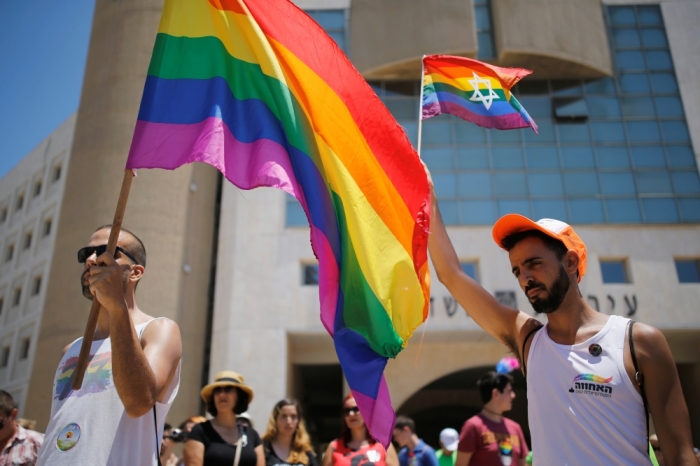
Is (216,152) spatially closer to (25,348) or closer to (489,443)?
(489,443)

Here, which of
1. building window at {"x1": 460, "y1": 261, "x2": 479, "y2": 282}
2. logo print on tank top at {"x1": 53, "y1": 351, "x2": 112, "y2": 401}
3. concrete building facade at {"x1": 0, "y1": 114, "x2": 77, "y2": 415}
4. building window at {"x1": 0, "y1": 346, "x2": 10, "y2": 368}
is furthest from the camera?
building window at {"x1": 0, "y1": 346, "x2": 10, "y2": 368}

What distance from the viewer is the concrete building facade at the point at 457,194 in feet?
62.3

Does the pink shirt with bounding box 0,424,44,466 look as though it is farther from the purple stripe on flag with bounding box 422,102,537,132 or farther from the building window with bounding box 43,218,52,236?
the building window with bounding box 43,218,52,236

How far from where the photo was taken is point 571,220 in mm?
19781

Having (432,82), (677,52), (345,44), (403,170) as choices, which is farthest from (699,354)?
(403,170)

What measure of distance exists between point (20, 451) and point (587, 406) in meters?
4.77

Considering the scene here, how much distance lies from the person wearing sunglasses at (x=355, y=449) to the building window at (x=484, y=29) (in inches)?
691

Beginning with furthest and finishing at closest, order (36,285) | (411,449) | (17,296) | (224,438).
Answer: (17,296) → (36,285) → (411,449) → (224,438)

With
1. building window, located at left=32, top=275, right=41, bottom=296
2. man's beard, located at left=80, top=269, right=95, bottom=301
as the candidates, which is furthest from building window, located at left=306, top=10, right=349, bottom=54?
man's beard, located at left=80, top=269, right=95, bottom=301

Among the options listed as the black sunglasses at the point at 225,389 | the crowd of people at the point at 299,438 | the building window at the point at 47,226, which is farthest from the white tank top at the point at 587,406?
the building window at the point at 47,226

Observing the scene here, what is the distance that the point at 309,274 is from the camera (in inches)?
773

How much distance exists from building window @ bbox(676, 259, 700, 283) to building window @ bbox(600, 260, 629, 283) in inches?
61.0

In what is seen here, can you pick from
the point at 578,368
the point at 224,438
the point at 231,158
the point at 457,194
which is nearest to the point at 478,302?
the point at 578,368

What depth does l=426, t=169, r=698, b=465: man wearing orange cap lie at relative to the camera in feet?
7.89
